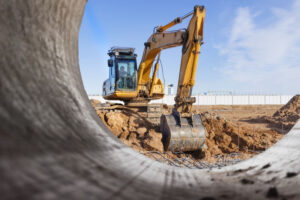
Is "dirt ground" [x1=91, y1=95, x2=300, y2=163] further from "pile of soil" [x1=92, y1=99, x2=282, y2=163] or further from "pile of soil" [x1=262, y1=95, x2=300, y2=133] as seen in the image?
"pile of soil" [x1=262, y1=95, x2=300, y2=133]

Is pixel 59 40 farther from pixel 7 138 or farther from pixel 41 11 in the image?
pixel 7 138

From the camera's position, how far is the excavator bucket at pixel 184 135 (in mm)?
6863

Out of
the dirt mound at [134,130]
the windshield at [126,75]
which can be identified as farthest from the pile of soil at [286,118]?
the windshield at [126,75]

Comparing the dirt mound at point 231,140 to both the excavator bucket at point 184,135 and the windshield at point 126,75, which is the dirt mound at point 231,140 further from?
the windshield at point 126,75

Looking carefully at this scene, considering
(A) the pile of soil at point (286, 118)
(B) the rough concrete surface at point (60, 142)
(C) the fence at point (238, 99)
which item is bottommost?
(A) the pile of soil at point (286, 118)

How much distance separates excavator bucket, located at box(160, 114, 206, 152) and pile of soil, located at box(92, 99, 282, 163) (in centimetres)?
34

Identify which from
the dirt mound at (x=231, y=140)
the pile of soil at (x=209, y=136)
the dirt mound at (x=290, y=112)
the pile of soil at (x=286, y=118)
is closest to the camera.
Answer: the pile of soil at (x=209, y=136)

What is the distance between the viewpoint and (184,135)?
6.91 meters

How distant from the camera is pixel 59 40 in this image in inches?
39.3

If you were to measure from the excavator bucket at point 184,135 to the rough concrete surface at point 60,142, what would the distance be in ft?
18.9

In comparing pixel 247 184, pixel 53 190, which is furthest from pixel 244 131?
→ pixel 53 190

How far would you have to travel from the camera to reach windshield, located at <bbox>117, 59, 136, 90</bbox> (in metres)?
9.48

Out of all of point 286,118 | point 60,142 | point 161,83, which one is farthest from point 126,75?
point 286,118

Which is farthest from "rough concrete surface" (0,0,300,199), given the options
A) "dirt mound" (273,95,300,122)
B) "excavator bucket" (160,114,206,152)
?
"dirt mound" (273,95,300,122)
